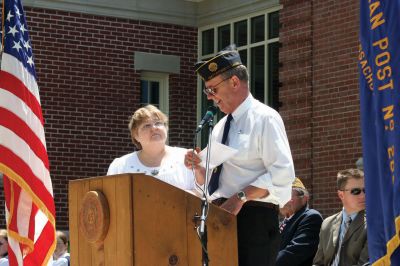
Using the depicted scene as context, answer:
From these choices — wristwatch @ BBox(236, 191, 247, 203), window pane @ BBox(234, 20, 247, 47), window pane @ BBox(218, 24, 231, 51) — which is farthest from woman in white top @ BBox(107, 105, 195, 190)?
window pane @ BBox(218, 24, 231, 51)

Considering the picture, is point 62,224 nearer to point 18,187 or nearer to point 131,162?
point 18,187

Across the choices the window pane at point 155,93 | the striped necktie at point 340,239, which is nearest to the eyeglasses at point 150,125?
the striped necktie at point 340,239

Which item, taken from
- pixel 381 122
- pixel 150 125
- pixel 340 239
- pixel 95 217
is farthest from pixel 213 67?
pixel 340 239

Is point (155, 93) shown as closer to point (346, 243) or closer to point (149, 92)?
point (149, 92)

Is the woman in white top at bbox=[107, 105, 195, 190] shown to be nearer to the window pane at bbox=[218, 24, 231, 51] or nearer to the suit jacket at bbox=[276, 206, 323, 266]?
the suit jacket at bbox=[276, 206, 323, 266]

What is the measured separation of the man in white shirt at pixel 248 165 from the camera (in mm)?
6184

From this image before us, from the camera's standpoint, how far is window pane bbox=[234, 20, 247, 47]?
17108mm

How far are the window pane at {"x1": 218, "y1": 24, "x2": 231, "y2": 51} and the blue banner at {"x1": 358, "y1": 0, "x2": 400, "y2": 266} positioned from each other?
13093 millimetres

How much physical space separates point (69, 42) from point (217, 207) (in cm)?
1170

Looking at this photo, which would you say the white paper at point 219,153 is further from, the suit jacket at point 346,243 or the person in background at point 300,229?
the person in background at point 300,229

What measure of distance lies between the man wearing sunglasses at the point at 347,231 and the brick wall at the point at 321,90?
5483 millimetres

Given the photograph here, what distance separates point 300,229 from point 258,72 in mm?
7595

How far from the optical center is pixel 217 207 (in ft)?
19.6

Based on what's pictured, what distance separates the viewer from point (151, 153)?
739 cm
